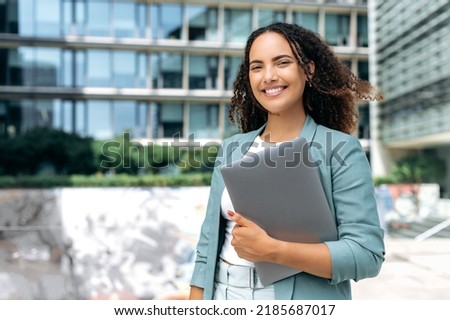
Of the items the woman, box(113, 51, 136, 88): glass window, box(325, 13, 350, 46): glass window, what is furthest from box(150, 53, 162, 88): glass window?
the woman

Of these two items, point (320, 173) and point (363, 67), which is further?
point (363, 67)

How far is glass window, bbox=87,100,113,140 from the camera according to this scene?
17969 millimetres

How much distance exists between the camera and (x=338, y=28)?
61.0ft

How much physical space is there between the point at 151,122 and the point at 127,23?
3.42m

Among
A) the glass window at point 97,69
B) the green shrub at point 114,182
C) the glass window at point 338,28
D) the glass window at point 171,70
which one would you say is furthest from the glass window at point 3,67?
the glass window at point 338,28

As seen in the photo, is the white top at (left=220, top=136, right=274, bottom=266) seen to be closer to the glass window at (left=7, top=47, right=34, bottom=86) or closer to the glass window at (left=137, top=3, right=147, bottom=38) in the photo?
the glass window at (left=137, top=3, right=147, bottom=38)

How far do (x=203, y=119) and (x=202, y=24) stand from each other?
10.7 ft

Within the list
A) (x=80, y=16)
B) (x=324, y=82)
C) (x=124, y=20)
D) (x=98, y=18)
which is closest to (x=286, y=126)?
(x=324, y=82)

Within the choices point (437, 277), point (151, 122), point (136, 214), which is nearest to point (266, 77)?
point (437, 277)

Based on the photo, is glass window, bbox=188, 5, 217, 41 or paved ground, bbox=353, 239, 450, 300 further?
glass window, bbox=188, 5, 217, 41

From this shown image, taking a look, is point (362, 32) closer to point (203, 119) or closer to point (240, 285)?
point (203, 119)

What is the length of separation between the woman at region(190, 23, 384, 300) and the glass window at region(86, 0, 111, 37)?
1799 cm

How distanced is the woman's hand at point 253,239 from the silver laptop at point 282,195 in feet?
0.09

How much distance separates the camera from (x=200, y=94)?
18.4m
